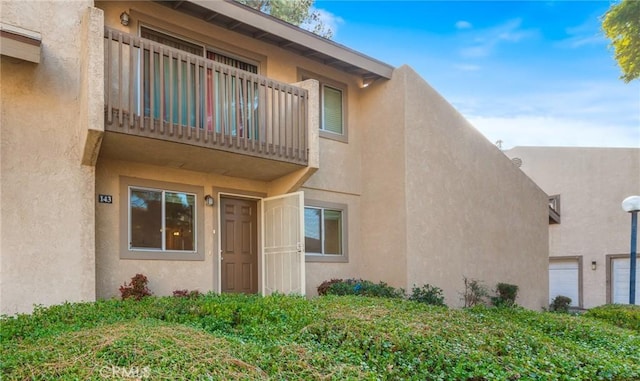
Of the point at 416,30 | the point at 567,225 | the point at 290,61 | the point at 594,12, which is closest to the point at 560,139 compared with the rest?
the point at 567,225

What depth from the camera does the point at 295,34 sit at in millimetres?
9625

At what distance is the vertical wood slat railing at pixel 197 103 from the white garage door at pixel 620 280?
1578cm

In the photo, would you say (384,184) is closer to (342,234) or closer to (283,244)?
(342,234)

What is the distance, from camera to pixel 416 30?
43.7ft

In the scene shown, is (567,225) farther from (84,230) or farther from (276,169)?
(84,230)

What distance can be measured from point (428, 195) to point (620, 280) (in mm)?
12572

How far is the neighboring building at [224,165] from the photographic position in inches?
271

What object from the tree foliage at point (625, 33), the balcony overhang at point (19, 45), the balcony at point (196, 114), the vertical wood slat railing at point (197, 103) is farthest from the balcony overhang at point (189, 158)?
the tree foliage at point (625, 33)

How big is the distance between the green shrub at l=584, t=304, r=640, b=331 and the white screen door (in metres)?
5.87

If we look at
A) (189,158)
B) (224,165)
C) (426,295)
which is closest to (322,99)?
(224,165)

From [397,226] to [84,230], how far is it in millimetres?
6229

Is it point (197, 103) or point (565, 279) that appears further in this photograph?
point (565, 279)

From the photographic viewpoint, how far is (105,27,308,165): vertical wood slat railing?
709 centimetres

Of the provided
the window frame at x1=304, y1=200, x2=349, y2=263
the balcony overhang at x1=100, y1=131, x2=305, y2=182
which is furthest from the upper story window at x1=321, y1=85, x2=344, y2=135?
the balcony overhang at x1=100, y1=131, x2=305, y2=182
